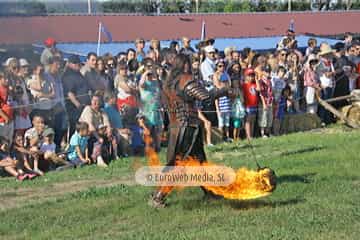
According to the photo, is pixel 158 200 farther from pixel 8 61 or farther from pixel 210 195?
pixel 8 61

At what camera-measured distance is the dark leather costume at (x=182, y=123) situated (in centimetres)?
932

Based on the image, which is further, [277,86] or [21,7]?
[277,86]

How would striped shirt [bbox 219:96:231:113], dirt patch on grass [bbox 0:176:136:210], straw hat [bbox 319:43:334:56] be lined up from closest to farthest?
1. dirt patch on grass [bbox 0:176:136:210]
2. striped shirt [bbox 219:96:231:113]
3. straw hat [bbox 319:43:334:56]

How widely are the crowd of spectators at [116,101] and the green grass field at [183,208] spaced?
57 cm

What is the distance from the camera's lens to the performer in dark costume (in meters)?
9.34

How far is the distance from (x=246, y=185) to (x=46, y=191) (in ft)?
10.5

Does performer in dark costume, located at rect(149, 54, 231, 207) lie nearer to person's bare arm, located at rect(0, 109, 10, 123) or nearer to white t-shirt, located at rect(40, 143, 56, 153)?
white t-shirt, located at rect(40, 143, 56, 153)

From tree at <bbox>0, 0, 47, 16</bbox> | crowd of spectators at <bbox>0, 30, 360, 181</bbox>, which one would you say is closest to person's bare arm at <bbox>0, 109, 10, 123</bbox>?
crowd of spectators at <bbox>0, 30, 360, 181</bbox>

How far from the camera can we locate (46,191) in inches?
428

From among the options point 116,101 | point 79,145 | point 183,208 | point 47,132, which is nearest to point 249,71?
point 116,101

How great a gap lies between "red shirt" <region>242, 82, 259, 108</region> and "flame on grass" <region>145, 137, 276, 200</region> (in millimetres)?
6444

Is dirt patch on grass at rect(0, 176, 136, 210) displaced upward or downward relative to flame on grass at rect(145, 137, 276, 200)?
downward

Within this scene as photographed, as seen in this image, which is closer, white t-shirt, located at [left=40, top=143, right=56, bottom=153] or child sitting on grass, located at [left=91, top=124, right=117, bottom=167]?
white t-shirt, located at [left=40, top=143, right=56, bottom=153]

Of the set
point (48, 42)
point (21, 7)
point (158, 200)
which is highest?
point (21, 7)
